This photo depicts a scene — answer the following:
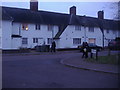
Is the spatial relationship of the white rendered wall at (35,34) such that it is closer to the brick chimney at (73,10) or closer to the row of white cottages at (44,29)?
the row of white cottages at (44,29)

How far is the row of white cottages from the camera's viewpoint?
33.1 metres

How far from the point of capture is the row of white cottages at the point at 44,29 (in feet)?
109

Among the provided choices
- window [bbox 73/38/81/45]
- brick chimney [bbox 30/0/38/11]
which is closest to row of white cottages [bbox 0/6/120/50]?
window [bbox 73/38/81/45]

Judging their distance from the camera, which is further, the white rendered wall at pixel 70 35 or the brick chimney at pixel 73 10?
the brick chimney at pixel 73 10

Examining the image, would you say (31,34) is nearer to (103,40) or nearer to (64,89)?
(103,40)

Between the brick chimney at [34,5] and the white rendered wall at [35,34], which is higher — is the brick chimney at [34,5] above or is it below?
above

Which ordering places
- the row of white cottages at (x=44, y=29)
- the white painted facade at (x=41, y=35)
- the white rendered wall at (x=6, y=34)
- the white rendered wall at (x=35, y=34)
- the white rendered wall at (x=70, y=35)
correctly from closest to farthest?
the white rendered wall at (x=6, y=34) < the white painted facade at (x=41, y=35) < the row of white cottages at (x=44, y=29) < the white rendered wall at (x=35, y=34) < the white rendered wall at (x=70, y=35)

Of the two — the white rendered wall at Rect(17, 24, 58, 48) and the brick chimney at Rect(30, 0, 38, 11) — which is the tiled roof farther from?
the white rendered wall at Rect(17, 24, 58, 48)

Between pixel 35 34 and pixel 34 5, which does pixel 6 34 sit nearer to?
pixel 35 34

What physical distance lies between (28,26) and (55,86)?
97.7 feet

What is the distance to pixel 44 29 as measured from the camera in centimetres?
3812

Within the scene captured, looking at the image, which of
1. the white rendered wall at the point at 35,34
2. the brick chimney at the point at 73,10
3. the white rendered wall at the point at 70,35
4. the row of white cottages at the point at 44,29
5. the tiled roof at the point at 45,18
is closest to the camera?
the row of white cottages at the point at 44,29

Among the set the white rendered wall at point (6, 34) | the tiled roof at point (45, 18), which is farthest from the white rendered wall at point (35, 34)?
the white rendered wall at point (6, 34)

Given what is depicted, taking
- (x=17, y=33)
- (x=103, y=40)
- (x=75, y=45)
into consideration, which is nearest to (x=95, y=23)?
(x=103, y=40)
